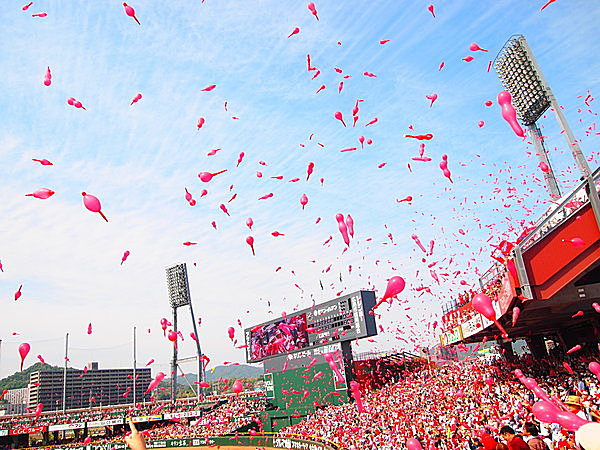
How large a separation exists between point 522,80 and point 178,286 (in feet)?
159

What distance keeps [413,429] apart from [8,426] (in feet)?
154

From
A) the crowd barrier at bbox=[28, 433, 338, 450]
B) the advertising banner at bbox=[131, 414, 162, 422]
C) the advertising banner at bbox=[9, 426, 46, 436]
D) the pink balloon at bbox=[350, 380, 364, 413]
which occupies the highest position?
the pink balloon at bbox=[350, 380, 364, 413]

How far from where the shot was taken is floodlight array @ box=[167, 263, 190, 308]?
204 feet

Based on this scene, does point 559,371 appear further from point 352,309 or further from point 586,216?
point 352,309

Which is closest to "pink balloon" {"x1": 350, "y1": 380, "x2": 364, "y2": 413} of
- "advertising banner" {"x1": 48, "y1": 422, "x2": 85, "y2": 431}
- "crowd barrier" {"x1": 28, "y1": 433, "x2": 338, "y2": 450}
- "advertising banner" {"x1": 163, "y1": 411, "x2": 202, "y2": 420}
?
"crowd barrier" {"x1": 28, "y1": 433, "x2": 338, "y2": 450}

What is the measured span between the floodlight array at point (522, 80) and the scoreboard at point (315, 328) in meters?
20.1

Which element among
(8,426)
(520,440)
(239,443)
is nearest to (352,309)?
(239,443)

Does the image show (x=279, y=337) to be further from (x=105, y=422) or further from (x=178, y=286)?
(x=178, y=286)

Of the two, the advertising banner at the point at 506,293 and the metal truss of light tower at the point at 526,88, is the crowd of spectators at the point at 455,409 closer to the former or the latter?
the advertising banner at the point at 506,293

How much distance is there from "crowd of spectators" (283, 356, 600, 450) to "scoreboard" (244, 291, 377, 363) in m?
4.76

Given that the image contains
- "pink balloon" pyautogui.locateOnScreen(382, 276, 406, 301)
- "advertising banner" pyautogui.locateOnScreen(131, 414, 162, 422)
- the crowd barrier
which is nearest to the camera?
"pink balloon" pyautogui.locateOnScreen(382, 276, 406, 301)

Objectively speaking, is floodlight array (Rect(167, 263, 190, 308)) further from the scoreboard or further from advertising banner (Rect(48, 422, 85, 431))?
the scoreboard

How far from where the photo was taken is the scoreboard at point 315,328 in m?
33.0

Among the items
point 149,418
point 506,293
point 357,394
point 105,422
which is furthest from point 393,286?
point 105,422
